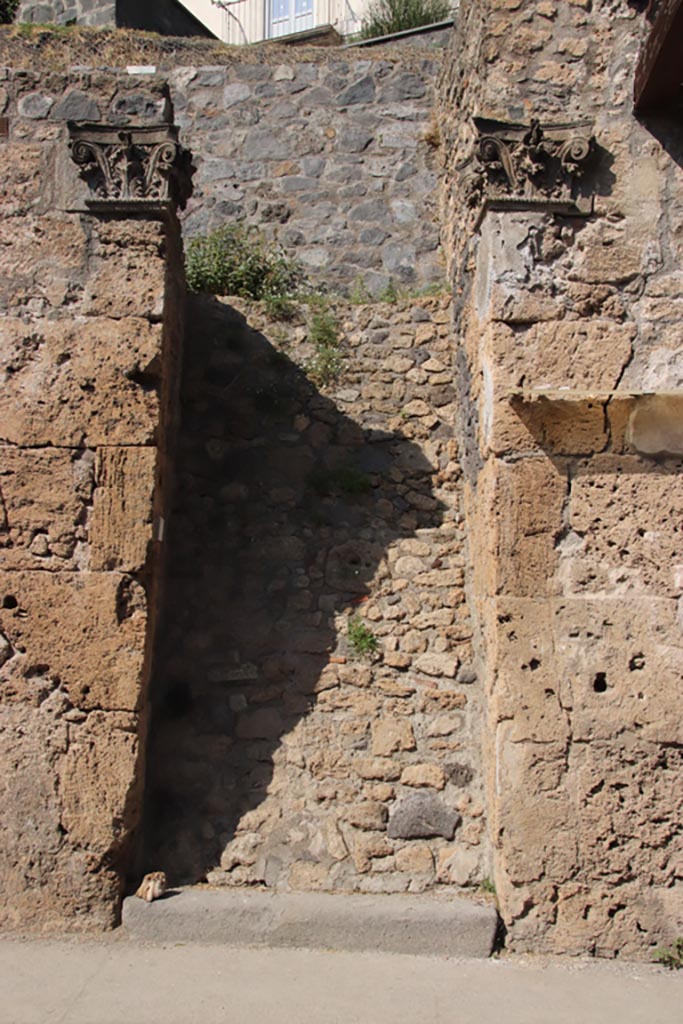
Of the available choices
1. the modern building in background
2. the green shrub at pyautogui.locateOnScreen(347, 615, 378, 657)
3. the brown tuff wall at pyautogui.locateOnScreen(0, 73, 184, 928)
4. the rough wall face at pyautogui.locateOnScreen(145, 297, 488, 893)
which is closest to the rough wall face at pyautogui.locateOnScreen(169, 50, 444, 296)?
the rough wall face at pyautogui.locateOnScreen(145, 297, 488, 893)

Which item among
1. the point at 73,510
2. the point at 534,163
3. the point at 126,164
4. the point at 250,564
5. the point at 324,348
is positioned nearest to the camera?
the point at 73,510

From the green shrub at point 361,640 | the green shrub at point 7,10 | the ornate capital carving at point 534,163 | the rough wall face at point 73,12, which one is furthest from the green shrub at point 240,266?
the green shrub at point 7,10

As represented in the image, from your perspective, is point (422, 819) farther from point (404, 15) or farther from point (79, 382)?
point (404, 15)

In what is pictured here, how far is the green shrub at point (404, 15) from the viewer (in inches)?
455

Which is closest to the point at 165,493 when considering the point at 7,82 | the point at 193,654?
the point at 193,654

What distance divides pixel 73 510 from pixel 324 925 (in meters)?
2.26

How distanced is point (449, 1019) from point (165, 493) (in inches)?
116

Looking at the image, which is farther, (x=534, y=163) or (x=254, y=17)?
(x=254, y=17)

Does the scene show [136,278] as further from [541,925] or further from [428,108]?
[428,108]

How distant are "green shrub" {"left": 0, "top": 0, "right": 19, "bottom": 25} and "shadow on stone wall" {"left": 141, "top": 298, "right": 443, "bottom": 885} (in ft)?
22.6

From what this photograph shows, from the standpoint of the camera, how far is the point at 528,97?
4914mm

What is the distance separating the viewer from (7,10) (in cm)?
1096

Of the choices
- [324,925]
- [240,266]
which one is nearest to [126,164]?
[240,266]

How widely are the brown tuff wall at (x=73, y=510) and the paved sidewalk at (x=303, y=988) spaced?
0.36m
